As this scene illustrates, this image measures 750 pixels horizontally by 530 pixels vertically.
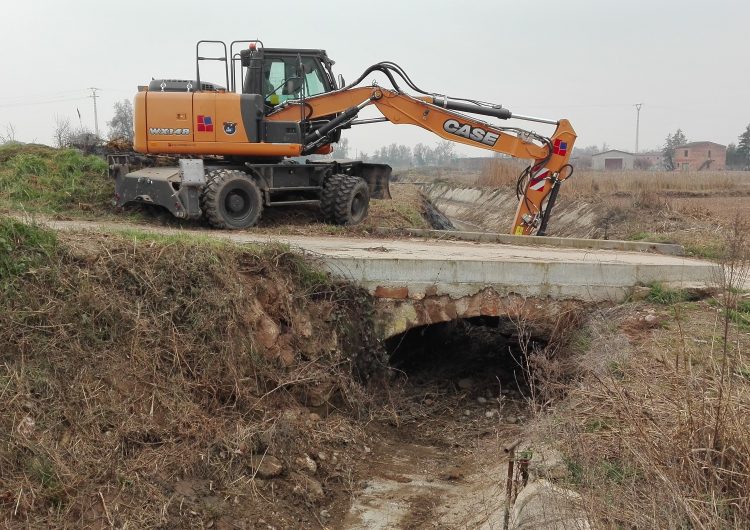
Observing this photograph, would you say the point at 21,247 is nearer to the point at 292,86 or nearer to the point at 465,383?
the point at 465,383

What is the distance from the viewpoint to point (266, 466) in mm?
6320

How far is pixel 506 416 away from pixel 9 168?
30.2 ft

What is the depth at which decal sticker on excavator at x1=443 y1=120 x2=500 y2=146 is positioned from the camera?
12586 millimetres

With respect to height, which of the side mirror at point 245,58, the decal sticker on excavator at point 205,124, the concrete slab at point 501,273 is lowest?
the concrete slab at point 501,273

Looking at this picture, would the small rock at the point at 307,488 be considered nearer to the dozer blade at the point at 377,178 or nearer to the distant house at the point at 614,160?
the dozer blade at the point at 377,178

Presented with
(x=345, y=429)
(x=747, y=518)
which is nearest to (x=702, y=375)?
(x=747, y=518)

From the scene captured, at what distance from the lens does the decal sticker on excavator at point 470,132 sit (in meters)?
12.6

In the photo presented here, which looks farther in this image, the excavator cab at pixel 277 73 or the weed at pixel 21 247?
the excavator cab at pixel 277 73

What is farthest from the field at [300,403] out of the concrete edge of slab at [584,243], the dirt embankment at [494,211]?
the dirt embankment at [494,211]

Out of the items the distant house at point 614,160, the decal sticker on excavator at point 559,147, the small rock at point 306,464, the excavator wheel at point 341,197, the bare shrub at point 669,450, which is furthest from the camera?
the distant house at point 614,160

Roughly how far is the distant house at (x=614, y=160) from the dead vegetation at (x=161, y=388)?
86073 mm

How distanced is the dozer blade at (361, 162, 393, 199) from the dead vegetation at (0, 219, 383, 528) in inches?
242

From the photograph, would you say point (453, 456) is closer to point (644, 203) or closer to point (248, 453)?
point (248, 453)

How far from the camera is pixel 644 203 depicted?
68.9ft
